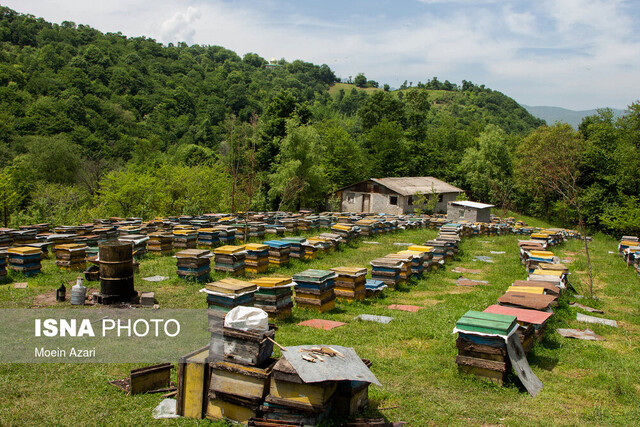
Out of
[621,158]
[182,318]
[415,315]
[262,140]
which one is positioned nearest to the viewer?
[182,318]

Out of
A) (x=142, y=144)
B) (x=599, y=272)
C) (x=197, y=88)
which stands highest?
(x=197, y=88)

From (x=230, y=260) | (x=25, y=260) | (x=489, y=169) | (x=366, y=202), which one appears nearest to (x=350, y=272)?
(x=230, y=260)

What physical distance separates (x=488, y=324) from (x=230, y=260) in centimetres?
969

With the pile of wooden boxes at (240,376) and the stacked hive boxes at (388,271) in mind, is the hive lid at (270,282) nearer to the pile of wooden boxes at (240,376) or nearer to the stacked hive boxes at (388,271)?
the pile of wooden boxes at (240,376)

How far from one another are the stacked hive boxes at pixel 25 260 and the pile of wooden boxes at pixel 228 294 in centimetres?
869

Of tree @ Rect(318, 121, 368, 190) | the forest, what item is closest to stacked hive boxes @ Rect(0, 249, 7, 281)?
the forest

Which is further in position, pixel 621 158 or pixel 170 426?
pixel 621 158

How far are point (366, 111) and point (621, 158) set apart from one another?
3838 cm

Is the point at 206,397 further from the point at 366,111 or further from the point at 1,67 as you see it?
the point at 1,67

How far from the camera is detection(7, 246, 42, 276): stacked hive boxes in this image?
14423 millimetres

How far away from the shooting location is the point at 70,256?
15.4 metres

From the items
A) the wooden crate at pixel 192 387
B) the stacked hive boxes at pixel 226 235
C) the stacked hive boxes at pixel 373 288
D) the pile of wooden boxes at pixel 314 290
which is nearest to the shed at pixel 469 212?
the stacked hive boxes at pixel 226 235

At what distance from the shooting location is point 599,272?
2020 cm

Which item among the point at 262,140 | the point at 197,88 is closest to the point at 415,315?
the point at 262,140
